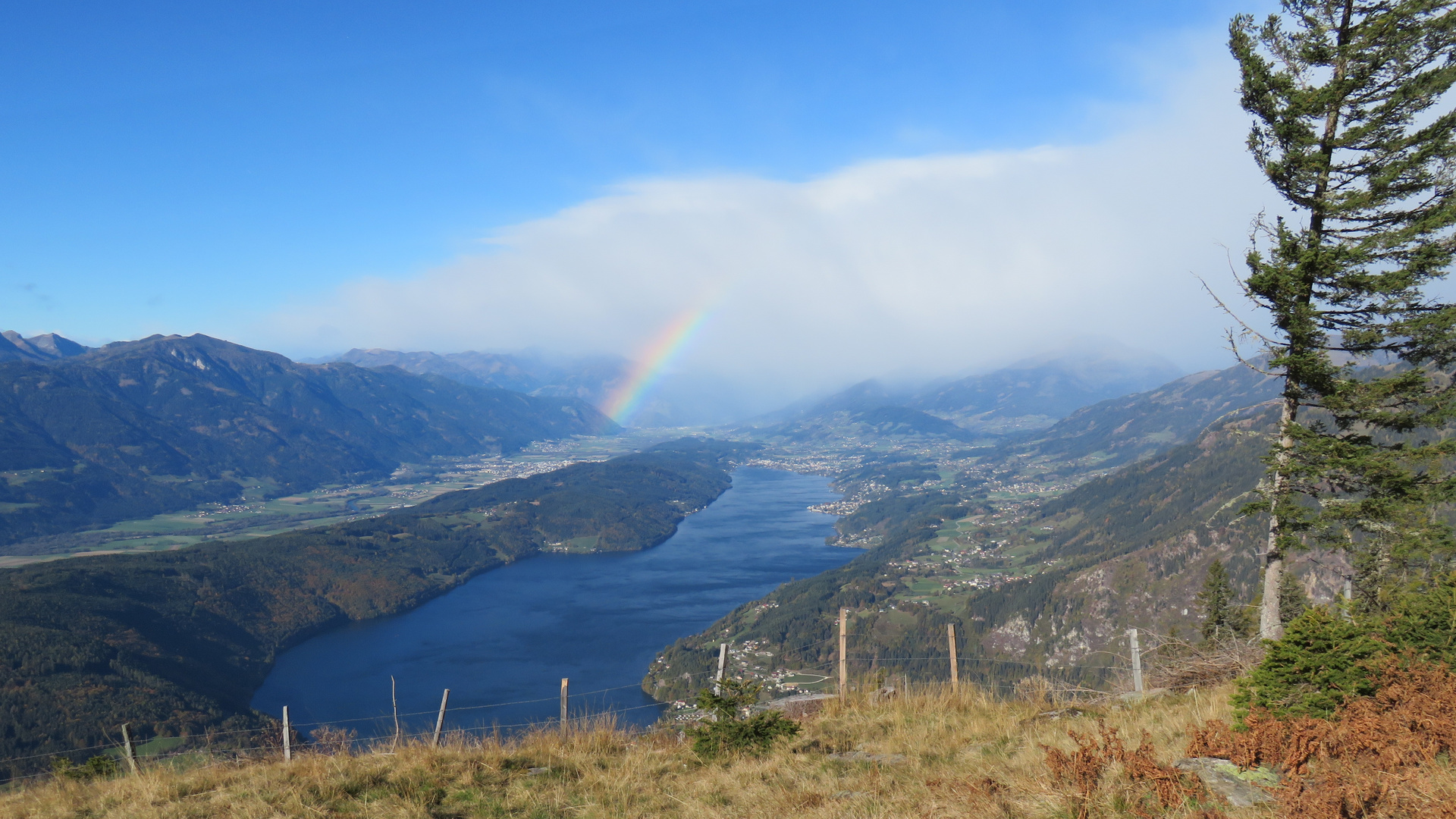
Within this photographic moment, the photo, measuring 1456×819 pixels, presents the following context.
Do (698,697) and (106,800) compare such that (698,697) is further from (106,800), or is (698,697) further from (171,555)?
(171,555)

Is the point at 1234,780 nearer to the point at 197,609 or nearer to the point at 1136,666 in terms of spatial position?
the point at 1136,666

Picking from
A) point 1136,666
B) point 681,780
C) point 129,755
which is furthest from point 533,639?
point 681,780

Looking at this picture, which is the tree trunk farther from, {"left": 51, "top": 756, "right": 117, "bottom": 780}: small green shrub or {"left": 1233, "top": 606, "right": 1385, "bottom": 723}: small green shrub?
{"left": 51, "top": 756, "right": 117, "bottom": 780}: small green shrub

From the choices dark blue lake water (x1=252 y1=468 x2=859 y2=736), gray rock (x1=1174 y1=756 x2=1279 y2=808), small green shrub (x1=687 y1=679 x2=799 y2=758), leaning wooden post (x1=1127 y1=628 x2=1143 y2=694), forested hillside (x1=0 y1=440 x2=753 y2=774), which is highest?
gray rock (x1=1174 y1=756 x2=1279 y2=808)

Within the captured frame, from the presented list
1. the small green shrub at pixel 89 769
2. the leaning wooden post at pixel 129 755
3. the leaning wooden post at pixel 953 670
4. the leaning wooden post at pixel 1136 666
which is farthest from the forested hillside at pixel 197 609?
the leaning wooden post at pixel 1136 666

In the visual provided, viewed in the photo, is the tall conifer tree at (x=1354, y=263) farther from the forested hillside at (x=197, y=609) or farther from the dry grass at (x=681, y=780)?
the forested hillside at (x=197, y=609)

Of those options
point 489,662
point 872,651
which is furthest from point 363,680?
point 872,651

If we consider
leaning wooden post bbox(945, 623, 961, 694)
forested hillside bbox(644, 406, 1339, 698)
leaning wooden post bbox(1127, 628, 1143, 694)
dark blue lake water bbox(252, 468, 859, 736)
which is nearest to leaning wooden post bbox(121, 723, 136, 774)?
leaning wooden post bbox(945, 623, 961, 694)
